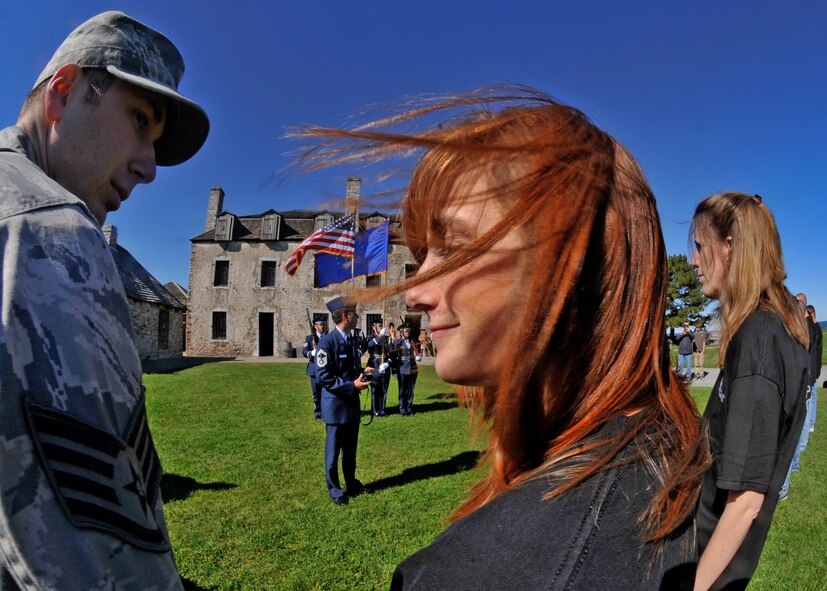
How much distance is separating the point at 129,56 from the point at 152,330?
31331mm

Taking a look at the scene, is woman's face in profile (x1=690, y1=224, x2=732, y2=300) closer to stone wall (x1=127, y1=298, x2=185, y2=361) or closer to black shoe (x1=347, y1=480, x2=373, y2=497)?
black shoe (x1=347, y1=480, x2=373, y2=497)

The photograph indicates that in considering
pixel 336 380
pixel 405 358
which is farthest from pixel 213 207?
pixel 336 380

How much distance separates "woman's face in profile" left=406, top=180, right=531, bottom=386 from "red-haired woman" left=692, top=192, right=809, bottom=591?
1.49m

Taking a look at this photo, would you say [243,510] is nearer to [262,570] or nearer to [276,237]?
[262,570]

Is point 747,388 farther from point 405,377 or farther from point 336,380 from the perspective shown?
point 405,377

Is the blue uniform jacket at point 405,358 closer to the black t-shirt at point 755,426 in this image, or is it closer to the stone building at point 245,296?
the black t-shirt at point 755,426

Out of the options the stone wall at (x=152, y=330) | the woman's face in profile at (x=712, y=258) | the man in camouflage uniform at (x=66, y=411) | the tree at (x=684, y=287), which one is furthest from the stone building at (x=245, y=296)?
the man in camouflage uniform at (x=66, y=411)

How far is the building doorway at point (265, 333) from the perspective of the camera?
37000 mm

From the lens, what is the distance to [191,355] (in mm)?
36719

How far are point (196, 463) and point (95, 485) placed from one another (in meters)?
7.84

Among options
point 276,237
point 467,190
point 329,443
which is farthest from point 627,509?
point 276,237

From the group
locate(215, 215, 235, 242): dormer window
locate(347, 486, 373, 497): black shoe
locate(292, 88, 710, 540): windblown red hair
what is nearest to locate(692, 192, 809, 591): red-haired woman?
locate(292, 88, 710, 540): windblown red hair

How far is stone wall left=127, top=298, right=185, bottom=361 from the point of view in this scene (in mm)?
27016

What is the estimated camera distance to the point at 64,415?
2.92 feet
